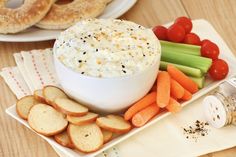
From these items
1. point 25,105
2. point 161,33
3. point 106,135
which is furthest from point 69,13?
point 106,135

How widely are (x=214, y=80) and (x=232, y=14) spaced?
45cm

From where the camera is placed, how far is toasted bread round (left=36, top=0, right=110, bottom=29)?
1.65 metres

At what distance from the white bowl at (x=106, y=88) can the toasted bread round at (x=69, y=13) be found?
0.30m

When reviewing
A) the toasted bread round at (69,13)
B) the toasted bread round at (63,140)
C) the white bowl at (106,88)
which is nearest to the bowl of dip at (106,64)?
the white bowl at (106,88)

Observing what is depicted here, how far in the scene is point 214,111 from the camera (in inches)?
54.4

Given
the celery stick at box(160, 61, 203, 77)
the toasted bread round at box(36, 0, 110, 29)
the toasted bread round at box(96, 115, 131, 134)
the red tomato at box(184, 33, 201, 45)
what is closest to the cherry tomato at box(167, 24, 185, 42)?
the red tomato at box(184, 33, 201, 45)

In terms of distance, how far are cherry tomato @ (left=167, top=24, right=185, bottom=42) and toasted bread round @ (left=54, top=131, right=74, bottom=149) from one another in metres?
0.49

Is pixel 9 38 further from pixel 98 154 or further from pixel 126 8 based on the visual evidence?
pixel 98 154

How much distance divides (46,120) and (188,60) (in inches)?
18.2

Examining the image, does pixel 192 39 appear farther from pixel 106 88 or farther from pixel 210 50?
pixel 106 88

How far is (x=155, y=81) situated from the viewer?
1475 mm

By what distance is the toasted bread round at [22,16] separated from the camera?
1613 mm

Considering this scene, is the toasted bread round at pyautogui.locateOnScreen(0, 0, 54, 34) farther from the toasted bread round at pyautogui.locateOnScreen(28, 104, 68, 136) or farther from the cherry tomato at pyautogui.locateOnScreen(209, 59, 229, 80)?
the cherry tomato at pyautogui.locateOnScreen(209, 59, 229, 80)

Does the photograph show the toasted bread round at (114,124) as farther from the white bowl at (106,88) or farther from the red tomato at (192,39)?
the red tomato at (192,39)
